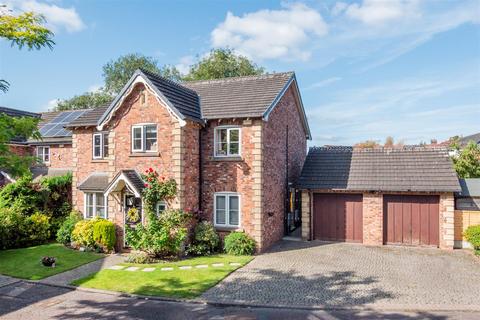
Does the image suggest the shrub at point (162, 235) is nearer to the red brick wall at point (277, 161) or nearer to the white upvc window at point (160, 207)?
the white upvc window at point (160, 207)

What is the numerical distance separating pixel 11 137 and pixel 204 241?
32.7 feet

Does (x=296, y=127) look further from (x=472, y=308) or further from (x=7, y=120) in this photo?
(x=7, y=120)

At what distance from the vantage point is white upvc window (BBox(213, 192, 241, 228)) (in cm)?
1752

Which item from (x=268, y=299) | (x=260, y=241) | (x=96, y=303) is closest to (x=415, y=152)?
(x=260, y=241)

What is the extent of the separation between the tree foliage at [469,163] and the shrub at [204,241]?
20.9 m

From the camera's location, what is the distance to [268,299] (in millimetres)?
11000

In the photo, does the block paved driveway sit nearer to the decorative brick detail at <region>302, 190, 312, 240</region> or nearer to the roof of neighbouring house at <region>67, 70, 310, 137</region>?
the decorative brick detail at <region>302, 190, 312, 240</region>

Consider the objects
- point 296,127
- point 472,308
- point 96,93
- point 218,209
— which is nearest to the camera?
point 472,308

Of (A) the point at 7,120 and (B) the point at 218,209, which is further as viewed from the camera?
(B) the point at 218,209

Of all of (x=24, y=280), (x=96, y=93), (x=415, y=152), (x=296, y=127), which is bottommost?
(x=24, y=280)

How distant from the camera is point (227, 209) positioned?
1761 cm

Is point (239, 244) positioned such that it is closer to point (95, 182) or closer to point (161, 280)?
point (161, 280)

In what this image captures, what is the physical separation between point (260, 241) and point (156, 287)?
20.1 ft

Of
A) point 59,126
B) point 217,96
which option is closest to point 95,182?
point 217,96
